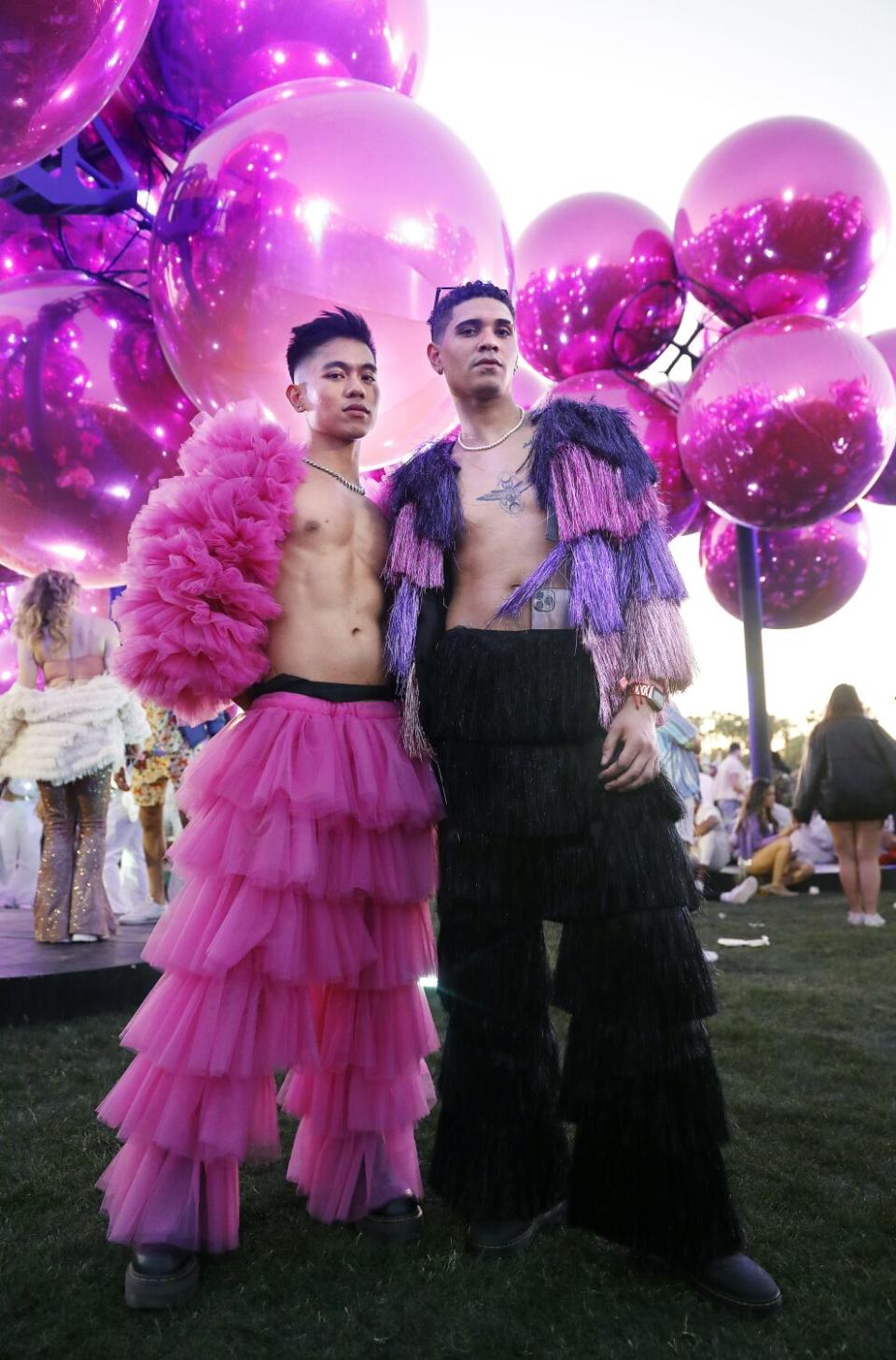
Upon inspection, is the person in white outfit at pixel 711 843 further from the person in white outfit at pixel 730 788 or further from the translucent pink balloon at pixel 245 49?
the translucent pink balloon at pixel 245 49

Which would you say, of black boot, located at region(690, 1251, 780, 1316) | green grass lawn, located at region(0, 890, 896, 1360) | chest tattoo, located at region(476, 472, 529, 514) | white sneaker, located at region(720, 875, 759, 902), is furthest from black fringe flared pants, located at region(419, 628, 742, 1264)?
white sneaker, located at region(720, 875, 759, 902)

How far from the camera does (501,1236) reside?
1.90 metres

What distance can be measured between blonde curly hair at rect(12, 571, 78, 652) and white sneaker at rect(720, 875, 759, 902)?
17.9ft

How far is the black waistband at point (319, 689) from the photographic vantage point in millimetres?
2068

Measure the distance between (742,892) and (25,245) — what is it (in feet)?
21.5

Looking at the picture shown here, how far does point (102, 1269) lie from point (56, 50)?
250cm

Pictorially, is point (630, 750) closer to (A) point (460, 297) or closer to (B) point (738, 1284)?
(B) point (738, 1284)

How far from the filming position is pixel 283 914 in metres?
1.89

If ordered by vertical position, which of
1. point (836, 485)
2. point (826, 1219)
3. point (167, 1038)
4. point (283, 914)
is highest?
point (836, 485)

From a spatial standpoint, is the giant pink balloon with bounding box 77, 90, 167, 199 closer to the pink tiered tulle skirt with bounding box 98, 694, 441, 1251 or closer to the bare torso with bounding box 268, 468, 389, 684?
the bare torso with bounding box 268, 468, 389, 684

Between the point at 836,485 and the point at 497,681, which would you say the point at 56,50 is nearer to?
the point at 497,681

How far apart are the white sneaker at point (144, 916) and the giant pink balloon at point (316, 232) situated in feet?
11.5

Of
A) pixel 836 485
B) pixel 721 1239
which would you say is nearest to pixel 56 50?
pixel 721 1239

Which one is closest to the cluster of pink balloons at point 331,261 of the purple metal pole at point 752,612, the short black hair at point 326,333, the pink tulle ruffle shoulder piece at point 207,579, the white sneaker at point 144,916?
the short black hair at point 326,333
